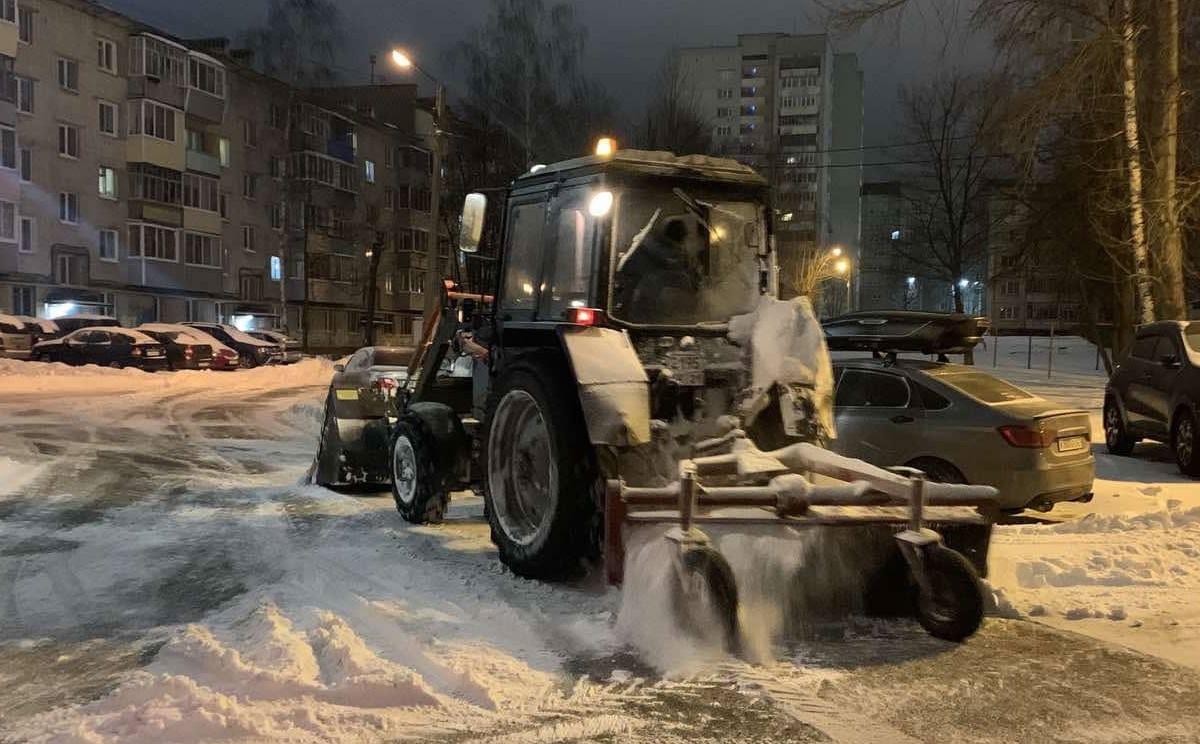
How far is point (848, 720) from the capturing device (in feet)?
13.1

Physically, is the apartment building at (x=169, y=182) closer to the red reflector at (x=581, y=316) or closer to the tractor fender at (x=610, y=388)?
the red reflector at (x=581, y=316)

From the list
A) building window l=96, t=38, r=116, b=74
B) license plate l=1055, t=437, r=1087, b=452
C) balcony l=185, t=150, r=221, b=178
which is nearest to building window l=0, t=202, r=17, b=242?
building window l=96, t=38, r=116, b=74

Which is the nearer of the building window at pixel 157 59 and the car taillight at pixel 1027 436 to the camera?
the car taillight at pixel 1027 436

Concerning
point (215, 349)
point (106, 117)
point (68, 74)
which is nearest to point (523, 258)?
point (215, 349)

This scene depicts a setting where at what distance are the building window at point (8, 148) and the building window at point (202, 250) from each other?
918 centimetres

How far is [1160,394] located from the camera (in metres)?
11.8

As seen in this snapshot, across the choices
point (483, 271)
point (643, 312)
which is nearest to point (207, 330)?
point (483, 271)

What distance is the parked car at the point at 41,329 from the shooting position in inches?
1200

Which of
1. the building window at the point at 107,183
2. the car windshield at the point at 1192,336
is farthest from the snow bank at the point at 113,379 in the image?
the car windshield at the point at 1192,336

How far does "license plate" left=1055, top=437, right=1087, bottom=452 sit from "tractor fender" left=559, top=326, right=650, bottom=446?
4.51 m

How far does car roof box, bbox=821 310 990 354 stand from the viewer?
26.3 ft

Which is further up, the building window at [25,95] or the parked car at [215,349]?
the building window at [25,95]

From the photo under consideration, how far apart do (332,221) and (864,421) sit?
51873 mm

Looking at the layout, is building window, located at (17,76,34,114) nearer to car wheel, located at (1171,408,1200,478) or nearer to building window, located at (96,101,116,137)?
building window, located at (96,101,116,137)
